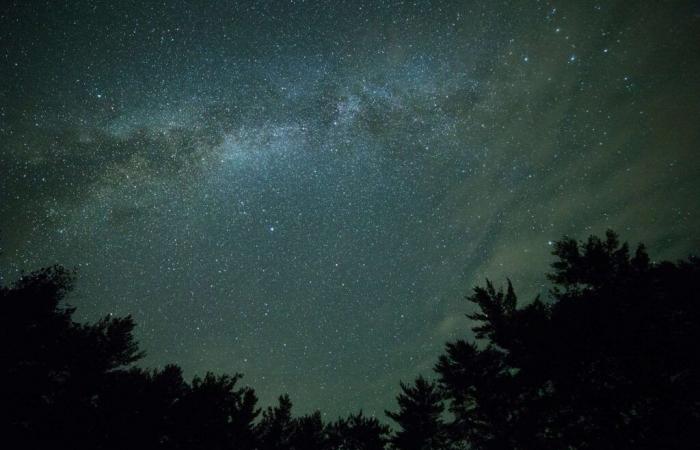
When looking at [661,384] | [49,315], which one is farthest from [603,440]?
[49,315]

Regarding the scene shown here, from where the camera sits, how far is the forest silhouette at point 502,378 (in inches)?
447

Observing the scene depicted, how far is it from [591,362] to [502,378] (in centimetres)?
343

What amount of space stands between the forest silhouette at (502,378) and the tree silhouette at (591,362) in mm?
39

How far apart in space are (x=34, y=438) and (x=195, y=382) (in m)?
5.44

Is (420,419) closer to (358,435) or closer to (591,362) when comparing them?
(358,435)

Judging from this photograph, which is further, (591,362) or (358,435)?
(358,435)

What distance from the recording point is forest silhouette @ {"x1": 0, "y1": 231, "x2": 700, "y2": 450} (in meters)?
11.3

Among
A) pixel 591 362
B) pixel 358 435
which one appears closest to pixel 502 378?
pixel 591 362

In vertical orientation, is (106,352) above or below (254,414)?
above

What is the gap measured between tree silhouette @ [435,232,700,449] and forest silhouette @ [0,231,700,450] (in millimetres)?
39

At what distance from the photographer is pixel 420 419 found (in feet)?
57.8

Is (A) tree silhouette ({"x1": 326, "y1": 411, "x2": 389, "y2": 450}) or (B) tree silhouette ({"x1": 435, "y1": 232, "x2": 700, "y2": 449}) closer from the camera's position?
(B) tree silhouette ({"x1": 435, "y1": 232, "x2": 700, "y2": 449})

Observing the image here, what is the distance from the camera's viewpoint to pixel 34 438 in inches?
414

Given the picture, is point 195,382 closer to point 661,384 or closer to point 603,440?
point 603,440
